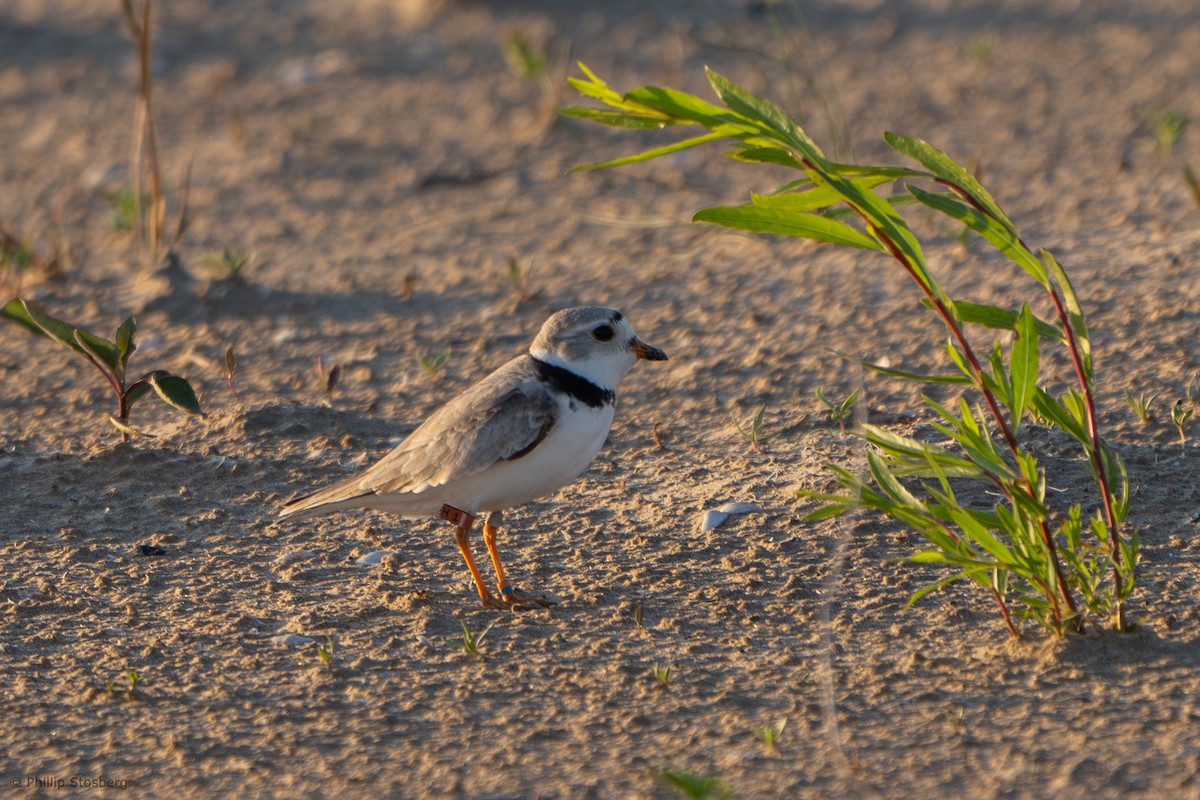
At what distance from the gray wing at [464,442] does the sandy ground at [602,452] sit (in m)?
0.32

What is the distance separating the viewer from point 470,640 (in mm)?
3996

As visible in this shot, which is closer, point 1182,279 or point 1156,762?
point 1156,762

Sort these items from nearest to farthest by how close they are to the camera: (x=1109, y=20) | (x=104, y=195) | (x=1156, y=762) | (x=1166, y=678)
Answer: (x=1156, y=762), (x=1166, y=678), (x=104, y=195), (x=1109, y=20)

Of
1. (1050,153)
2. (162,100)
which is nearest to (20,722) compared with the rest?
(1050,153)

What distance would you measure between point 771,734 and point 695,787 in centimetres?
46

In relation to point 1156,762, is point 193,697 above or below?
below

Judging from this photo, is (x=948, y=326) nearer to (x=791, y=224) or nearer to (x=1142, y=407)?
(x=791, y=224)

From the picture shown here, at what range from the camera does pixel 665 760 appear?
136 inches

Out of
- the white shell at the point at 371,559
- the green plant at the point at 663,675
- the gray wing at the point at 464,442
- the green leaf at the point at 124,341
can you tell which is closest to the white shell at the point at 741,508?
the gray wing at the point at 464,442

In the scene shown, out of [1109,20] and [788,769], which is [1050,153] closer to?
[1109,20]

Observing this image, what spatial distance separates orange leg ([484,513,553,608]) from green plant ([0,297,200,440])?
1430 mm

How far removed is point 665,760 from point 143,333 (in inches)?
163

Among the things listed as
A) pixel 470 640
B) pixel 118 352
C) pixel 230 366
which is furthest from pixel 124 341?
pixel 470 640

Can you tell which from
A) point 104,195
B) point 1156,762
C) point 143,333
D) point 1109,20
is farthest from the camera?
point 1109,20
